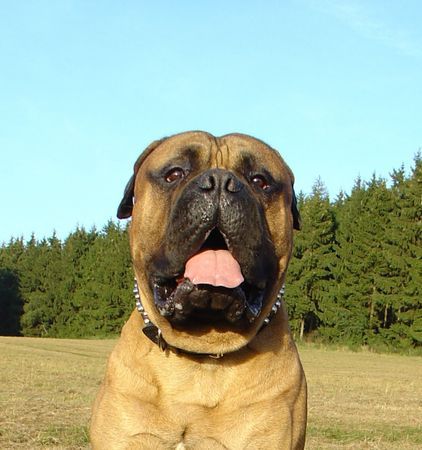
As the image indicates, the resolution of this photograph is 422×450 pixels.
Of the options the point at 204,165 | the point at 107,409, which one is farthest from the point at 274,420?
the point at 204,165

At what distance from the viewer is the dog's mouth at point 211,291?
11.6ft

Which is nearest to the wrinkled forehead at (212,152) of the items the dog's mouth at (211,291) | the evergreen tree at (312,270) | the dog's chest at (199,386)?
the dog's mouth at (211,291)

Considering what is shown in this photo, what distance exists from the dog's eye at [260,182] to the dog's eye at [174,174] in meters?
0.36

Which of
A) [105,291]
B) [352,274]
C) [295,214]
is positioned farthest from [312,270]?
[295,214]

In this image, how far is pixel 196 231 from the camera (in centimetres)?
347

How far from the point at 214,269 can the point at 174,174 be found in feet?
2.02

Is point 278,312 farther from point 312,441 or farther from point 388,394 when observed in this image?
point 388,394

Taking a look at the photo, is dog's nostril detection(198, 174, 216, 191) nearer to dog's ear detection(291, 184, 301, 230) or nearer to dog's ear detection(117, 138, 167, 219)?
dog's ear detection(117, 138, 167, 219)

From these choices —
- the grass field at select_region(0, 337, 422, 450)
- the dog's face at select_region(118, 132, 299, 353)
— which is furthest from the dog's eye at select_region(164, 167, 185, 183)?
the grass field at select_region(0, 337, 422, 450)

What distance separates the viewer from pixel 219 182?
3.49 metres

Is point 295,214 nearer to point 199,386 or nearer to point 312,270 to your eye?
point 199,386

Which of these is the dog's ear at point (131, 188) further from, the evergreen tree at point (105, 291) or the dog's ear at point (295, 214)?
the evergreen tree at point (105, 291)

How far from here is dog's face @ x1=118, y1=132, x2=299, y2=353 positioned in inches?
138

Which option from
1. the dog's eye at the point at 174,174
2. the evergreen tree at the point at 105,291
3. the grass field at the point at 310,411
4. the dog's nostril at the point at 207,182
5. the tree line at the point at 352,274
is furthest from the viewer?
the evergreen tree at the point at 105,291
